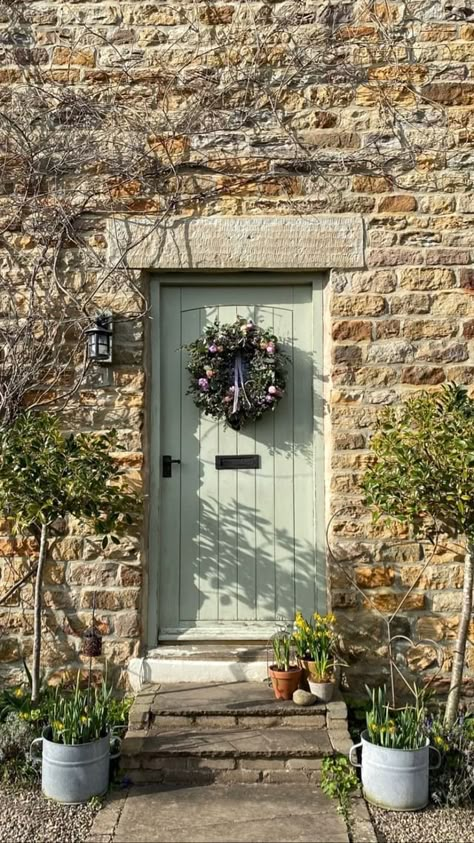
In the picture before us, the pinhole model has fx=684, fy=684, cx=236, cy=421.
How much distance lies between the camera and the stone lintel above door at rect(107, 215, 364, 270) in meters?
4.17

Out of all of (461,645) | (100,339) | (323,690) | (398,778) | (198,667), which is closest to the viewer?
(398,778)

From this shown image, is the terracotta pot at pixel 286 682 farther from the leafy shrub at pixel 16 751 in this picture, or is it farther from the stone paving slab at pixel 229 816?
the leafy shrub at pixel 16 751

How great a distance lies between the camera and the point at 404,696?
3924mm

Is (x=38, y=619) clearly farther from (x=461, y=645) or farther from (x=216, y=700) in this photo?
(x=461, y=645)

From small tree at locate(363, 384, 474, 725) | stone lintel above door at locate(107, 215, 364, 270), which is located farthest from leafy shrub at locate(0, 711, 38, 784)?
stone lintel above door at locate(107, 215, 364, 270)

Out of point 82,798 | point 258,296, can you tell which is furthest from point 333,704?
point 258,296

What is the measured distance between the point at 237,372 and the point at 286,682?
1.79 metres

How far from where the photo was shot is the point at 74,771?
10.1ft

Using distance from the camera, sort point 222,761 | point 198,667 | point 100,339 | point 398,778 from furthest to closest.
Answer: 1. point 100,339
2. point 198,667
3. point 222,761
4. point 398,778

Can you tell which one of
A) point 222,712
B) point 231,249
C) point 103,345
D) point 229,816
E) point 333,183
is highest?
point 333,183

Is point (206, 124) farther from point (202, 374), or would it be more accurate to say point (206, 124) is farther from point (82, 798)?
point (82, 798)

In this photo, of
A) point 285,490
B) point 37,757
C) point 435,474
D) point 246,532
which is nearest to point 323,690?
point 246,532

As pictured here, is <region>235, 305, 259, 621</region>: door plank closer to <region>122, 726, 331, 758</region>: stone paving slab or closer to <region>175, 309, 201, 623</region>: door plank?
<region>175, 309, 201, 623</region>: door plank

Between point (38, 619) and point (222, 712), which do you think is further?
point (38, 619)
